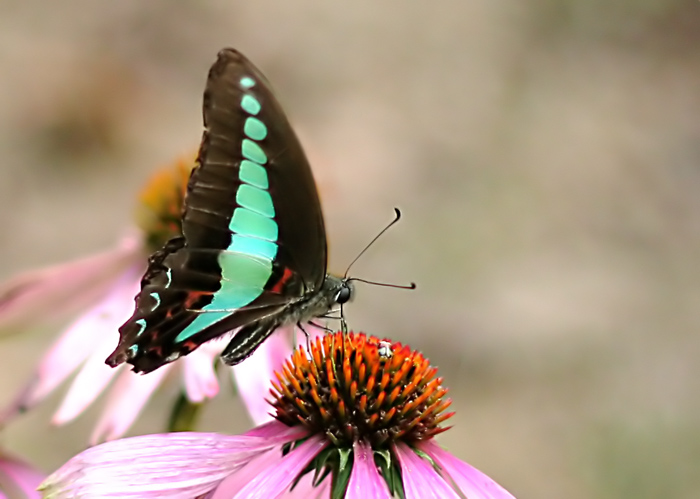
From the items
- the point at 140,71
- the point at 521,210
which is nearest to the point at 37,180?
the point at 140,71

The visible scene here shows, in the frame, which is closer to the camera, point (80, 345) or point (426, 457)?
point (426, 457)


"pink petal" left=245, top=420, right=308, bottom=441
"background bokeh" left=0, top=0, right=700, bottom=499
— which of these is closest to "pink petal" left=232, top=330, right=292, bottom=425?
"pink petal" left=245, top=420, right=308, bottom=441

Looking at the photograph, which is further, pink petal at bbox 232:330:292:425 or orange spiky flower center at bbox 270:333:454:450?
pink petal at bbox 232:330:292:425

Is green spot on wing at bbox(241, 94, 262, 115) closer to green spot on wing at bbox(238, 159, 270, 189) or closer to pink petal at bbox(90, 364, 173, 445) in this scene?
green spot on wing at bbox(238, 159, 270, 189)

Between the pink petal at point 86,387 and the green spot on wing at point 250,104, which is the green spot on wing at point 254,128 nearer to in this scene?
the green spot on wing at point 250,104

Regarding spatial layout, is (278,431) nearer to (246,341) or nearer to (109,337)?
(246,341)

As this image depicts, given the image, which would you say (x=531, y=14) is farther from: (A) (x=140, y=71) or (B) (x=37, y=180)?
(B) (x=37, y=180)

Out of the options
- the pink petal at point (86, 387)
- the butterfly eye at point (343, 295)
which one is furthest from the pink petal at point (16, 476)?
the butterfly eye at point (343, 295)

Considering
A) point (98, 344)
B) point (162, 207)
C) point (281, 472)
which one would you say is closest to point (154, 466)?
point (281, 472)
